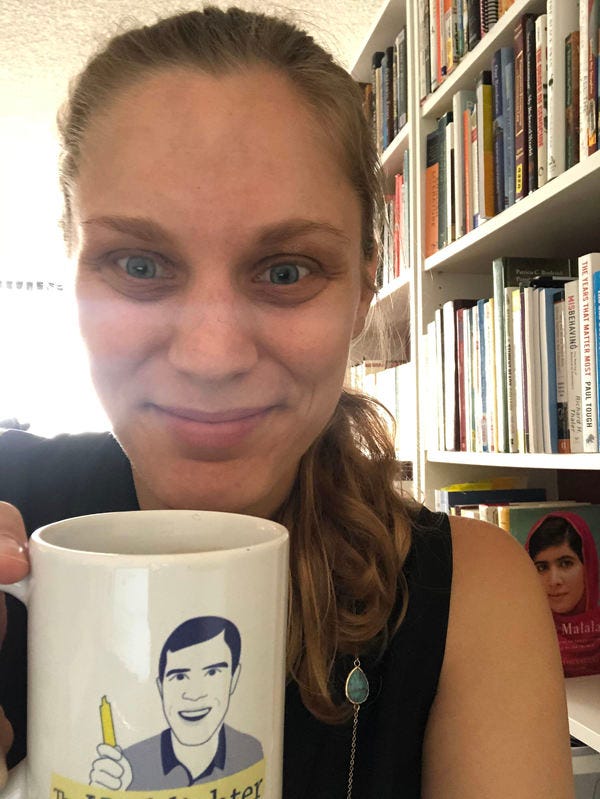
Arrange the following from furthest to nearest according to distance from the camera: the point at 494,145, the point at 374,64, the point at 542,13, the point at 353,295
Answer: the point at 374,64
the point at 494,145
the point at 542,13
the point at 353,295

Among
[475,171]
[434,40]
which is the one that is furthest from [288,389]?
[434,40]

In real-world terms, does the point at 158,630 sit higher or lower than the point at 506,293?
lower

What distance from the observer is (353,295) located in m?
0.71

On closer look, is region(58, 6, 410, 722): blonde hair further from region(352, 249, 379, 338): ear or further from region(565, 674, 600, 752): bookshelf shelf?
region(565, 674, 600, 752): bookshelf shelf

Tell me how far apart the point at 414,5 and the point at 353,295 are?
4.31 feet

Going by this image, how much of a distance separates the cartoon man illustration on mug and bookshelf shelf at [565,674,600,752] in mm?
836

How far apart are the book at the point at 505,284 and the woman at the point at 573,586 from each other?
0.18 m

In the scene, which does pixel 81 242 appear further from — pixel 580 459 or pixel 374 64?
pixel 374 64

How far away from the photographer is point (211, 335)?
58 centimetres

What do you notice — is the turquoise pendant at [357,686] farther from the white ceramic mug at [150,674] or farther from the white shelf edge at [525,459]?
the white shelf edge at [525,459]

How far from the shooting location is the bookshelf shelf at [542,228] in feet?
3.36

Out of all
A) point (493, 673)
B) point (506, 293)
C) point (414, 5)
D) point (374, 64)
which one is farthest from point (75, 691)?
point (374, 64)

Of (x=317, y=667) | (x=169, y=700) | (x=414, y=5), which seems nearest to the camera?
(x=169, y=700)

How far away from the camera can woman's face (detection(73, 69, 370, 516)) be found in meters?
0.59
